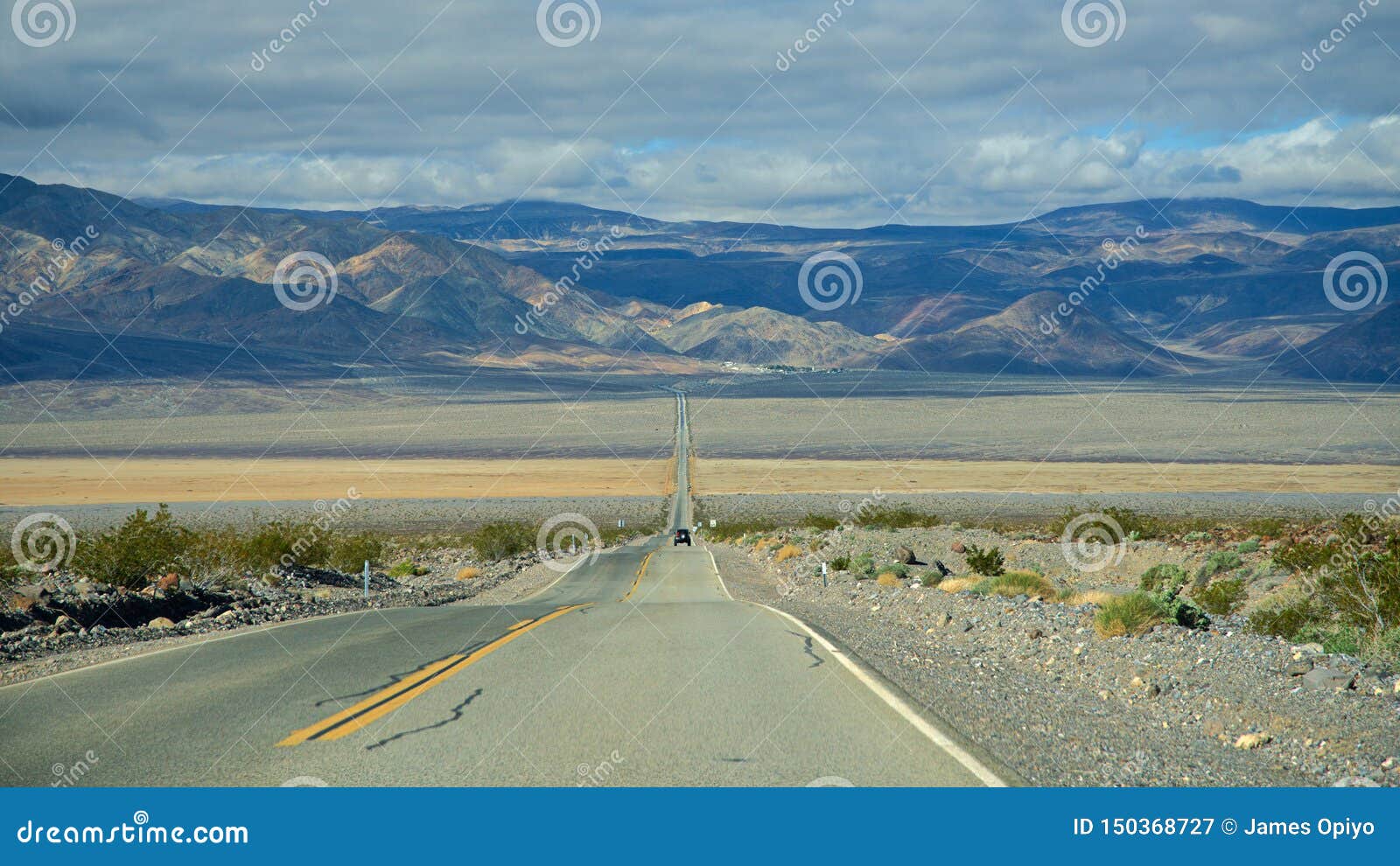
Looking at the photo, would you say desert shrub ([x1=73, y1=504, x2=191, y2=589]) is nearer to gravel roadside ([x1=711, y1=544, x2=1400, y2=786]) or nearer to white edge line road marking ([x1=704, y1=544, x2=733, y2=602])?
white edge line road marking ([x1=704, y1=544, x2=733, y2=602])

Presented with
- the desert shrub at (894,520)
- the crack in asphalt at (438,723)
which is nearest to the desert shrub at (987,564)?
the desert shrub at (894,520)

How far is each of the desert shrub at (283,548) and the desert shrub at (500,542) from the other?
9383 mm

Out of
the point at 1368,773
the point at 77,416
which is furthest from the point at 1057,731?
the point at 77,416

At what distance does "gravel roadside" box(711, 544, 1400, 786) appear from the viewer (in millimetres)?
7941

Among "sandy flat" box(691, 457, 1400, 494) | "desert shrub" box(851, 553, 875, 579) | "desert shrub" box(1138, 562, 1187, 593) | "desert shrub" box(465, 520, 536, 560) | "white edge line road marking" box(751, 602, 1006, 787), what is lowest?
"white edge line road marking" box(751, 602, 1006, 787)

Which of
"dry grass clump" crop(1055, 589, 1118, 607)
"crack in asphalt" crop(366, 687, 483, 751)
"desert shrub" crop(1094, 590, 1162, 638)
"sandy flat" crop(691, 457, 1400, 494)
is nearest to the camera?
"crack in asphalt" crop(366, 687, 483, 751)

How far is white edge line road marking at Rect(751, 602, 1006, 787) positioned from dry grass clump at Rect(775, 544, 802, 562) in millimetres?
20789

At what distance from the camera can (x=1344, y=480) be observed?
6669 cm

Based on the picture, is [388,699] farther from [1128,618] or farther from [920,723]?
[1128,618]

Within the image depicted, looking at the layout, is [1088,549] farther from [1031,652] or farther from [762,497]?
[762,497]

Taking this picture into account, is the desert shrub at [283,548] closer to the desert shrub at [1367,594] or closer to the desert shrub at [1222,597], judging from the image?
the desert shrub at [1222,597]

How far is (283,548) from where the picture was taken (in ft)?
81.8

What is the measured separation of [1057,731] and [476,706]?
14.7ft

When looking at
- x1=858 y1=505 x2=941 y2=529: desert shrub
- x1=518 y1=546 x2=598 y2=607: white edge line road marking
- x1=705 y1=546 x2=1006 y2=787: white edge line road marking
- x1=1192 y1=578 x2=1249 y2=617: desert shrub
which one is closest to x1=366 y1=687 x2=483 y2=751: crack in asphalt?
x1=705 y1=546 x2=1006 y2=787: white edge line road marking
